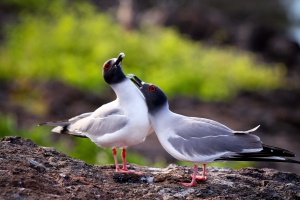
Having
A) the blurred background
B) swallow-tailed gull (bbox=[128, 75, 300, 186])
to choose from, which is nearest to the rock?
swallow-tailed gull (bbox=[128, 75, 300, 186])

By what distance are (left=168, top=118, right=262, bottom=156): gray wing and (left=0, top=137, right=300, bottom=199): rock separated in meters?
0.26

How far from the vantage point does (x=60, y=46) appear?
14.5 m

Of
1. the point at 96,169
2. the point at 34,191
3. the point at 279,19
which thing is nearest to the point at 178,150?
the point at 96,169

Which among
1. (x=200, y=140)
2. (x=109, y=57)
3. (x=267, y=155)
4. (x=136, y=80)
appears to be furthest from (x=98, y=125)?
(x=109, y=57)

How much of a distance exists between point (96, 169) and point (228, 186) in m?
0.95

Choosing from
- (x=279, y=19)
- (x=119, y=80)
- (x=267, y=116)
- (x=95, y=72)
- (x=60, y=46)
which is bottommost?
(x=119, y=80)

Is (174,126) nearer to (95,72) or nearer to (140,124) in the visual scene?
(140,124)

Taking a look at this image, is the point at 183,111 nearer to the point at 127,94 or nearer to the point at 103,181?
the point at 127,94

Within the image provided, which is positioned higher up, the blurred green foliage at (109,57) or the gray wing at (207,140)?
the blurred green foliage at (109,57)

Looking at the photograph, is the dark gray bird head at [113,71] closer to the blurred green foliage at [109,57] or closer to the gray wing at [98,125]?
the gray wing at [98,125]

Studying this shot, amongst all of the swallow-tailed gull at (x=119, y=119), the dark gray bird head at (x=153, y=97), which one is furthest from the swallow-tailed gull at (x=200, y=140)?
the swallow-tailed gull at (x=119, y=119)

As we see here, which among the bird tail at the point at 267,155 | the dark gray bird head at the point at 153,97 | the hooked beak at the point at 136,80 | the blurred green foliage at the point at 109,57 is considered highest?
the blurred green foliage at the point at 109,57

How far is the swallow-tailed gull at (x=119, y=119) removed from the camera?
15.5 feet

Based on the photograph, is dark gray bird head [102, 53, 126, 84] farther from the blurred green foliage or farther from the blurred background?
the blurred green foliage
